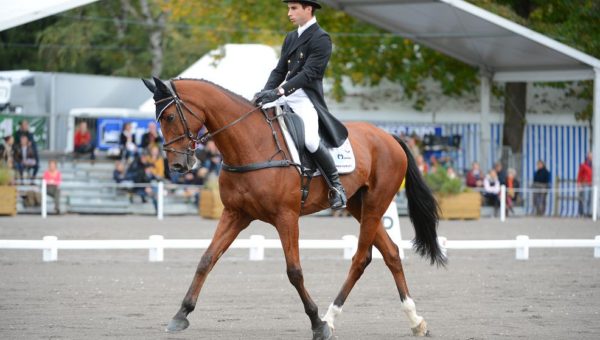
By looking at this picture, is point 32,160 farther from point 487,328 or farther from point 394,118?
point 487,328

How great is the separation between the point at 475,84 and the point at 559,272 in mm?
16928

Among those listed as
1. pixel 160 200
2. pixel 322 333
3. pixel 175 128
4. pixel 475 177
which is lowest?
pixel 160 200

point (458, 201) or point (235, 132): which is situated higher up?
point (235, 132)

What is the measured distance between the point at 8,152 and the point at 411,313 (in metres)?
17.9

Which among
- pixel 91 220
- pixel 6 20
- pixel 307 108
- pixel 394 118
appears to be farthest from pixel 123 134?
pixel 307 108

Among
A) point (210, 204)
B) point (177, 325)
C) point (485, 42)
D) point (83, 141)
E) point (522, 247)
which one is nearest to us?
point (177, 325)

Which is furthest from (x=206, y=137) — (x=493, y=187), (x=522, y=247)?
(x=493, y=187)

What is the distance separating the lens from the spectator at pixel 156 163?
25.1 meters

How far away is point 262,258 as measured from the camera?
627 inches

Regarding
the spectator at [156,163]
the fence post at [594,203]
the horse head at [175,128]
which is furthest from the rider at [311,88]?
the fence post at [594,203]

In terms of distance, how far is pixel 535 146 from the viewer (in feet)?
96.6

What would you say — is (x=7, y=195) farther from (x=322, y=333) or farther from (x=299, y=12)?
(x=322, y=333)

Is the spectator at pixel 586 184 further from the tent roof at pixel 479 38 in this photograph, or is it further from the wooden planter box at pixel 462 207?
the wooden planter box at pixel 462 207

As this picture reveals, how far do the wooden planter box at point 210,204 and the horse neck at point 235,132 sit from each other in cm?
1517
